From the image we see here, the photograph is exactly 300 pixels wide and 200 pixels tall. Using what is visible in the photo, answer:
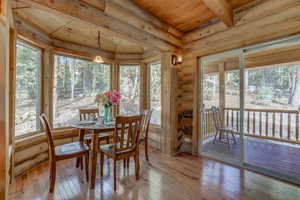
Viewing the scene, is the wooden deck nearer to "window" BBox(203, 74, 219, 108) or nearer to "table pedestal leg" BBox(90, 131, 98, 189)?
"window" BBox(203, 74, 219, 108)

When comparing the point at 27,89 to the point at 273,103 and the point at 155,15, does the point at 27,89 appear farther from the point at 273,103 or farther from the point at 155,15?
the point at 273,103

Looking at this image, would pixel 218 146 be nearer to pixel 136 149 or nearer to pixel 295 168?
pixel 295 168

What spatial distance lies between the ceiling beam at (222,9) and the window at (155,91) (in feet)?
6.37

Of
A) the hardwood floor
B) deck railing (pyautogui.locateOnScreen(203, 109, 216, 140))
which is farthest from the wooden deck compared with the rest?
the hardwood floor

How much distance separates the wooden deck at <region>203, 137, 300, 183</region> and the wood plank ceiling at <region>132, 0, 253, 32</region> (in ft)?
9.01

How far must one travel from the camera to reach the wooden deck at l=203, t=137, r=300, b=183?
104 inches

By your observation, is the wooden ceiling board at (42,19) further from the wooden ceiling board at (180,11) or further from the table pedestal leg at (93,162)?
the table pedestal leg at (93,162)

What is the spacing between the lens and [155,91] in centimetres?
415

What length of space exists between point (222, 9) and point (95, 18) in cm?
203

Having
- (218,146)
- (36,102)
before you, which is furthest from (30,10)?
(218,146)

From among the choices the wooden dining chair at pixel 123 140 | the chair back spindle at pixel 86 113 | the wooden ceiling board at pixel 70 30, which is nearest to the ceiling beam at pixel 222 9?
the wooden ceiling board at pixel 70 30

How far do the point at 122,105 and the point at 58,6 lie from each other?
2.96m

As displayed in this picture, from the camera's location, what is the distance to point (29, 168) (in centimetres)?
262

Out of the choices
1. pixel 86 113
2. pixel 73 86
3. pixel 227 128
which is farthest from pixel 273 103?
pixel 73 86
